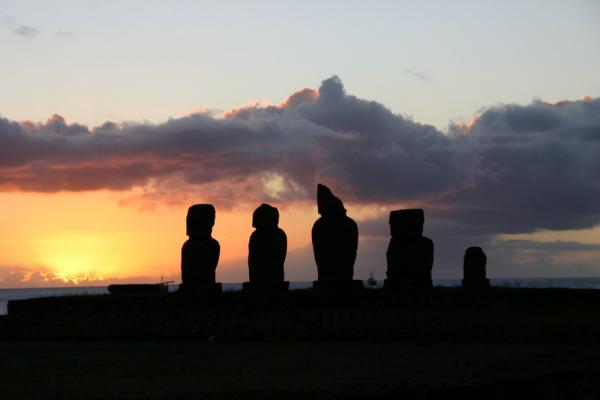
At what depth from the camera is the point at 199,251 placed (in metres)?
26.9

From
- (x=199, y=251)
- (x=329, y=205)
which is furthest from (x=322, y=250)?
(x=199, y=251)

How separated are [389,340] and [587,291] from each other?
458 inches

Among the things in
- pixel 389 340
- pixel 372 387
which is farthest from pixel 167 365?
pixel 389 340

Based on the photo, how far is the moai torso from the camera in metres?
26.2

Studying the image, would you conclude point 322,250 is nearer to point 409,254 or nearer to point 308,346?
point 409,254

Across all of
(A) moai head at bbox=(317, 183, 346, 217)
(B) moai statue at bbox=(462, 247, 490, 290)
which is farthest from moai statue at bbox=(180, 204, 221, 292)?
(B) moai statue at bbox=(462, 247, 490, 290)

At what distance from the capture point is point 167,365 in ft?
49.7

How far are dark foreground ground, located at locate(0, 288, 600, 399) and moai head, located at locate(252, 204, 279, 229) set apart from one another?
257 centimetres

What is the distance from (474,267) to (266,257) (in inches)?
321

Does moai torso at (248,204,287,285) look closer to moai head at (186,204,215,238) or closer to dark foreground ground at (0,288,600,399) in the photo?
dark foreground ground at (0,288,600,399)

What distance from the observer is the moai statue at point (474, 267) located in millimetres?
29703

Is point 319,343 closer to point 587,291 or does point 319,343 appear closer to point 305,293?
point 305,293

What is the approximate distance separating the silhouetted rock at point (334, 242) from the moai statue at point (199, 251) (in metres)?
3.32

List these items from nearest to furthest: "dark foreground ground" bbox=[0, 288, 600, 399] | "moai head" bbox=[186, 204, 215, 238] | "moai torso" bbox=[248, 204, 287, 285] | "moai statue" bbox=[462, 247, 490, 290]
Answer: "dark foreground ground" bbox=[0, 288, 600, 399]
"moai torso" bbox=[248, 204, 287, 285]
"moai head" bbox=[186, 204, 215, 238]
"moai statue" bbox=[462, 247, 490, 290]
